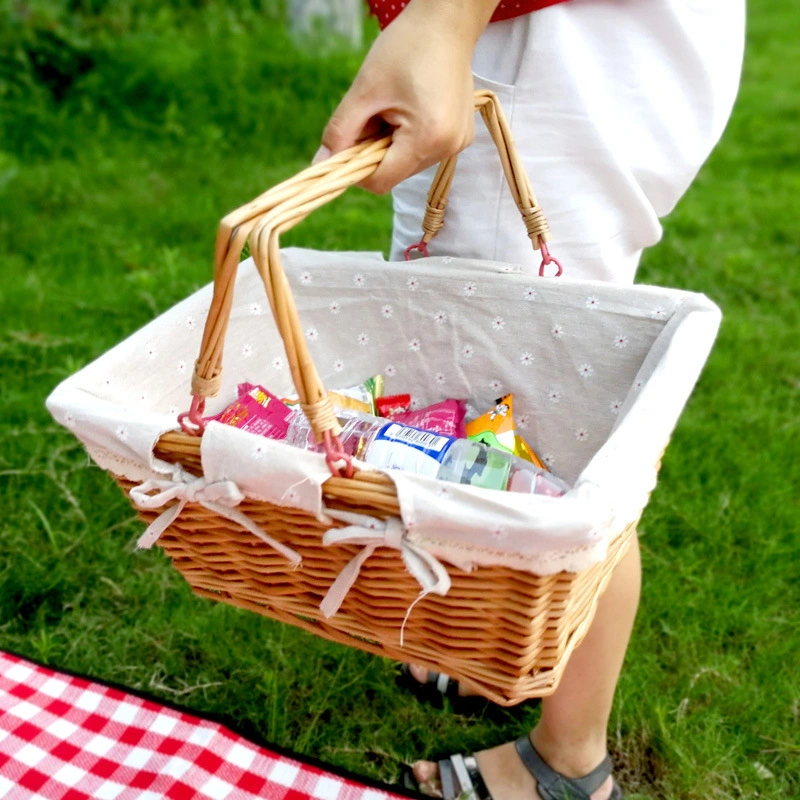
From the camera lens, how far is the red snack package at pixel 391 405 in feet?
4.61

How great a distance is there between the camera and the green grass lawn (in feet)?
4.93

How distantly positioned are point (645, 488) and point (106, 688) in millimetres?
981

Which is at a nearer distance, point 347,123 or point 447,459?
point 347,123

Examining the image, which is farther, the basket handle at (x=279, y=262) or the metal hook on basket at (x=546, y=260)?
the metal hook on basket at (x=546, y=260)

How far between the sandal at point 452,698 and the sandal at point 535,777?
4.9 inches

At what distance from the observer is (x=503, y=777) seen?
1.38 m

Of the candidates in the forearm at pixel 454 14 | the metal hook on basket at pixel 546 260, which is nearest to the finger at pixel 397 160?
the forearm at pixel 454 14

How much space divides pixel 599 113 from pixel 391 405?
→ 499mm

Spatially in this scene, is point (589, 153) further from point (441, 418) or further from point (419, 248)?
point (441, 418)

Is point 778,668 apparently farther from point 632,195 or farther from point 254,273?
point 254,273

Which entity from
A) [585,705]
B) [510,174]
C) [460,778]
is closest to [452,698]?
[460,778]

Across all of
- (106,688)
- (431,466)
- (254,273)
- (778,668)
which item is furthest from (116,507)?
(778,668)

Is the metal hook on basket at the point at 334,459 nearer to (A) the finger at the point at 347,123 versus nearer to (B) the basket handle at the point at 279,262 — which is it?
(B) the basket handle at the point at 279,262

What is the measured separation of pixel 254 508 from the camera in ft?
3.17
